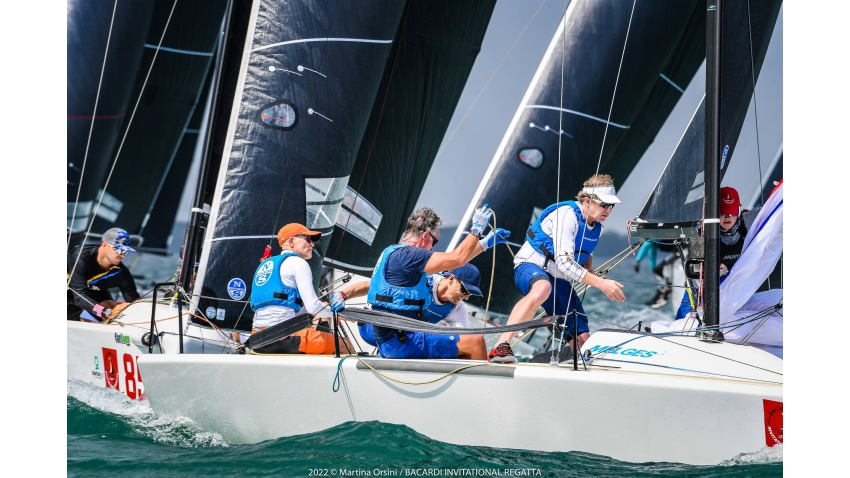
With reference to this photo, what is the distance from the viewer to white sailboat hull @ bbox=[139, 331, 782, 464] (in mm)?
2764

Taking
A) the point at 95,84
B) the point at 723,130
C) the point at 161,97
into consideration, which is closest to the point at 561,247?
the point at 723,130

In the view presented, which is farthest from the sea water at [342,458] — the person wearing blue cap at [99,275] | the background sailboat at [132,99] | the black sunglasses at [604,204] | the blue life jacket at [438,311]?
the background sailboat at [132,99]

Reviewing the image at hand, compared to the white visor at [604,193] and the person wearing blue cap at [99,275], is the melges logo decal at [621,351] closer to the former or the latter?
the white visor at [604,193]

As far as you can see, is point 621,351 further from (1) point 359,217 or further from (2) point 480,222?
(1) point 359,217

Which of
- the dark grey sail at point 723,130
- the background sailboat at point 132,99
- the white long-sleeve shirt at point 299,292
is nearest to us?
the dark grey sail at point 723,130

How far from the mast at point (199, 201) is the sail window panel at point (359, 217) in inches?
53.4

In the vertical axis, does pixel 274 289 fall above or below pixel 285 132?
below

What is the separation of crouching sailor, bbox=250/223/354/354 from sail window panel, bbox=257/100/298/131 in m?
1.31

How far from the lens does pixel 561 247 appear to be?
3734 millimetres

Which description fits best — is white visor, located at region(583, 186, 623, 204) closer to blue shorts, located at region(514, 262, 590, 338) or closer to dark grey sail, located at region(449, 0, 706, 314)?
blue shorts, located at region(514, 262, 590, 338)

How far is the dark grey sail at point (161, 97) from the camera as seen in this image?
28.1 feet

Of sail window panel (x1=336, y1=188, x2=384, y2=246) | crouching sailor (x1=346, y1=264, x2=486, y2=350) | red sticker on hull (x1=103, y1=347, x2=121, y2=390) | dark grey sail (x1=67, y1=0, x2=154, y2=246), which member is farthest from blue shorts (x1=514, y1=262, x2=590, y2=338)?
dark grey sail (x1=67, y1=0, x2=154, y2=246)

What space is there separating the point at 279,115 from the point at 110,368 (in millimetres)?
1968

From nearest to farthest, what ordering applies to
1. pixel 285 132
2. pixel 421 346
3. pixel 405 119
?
pixel 421 346
pixel 285 132
pixel 405 119
